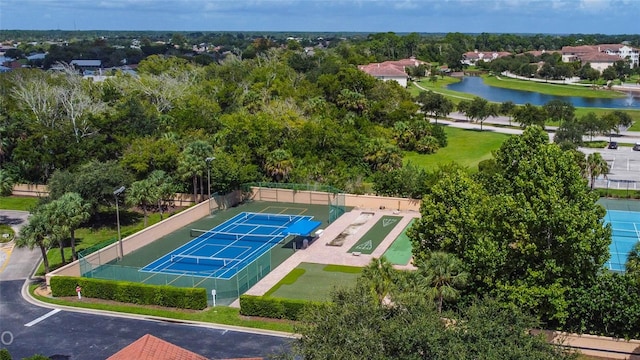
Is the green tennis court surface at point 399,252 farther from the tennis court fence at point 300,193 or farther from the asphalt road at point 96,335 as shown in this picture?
the asphalt road at point 96,335

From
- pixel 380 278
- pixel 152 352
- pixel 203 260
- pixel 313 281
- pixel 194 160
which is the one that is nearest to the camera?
pixel 152 352

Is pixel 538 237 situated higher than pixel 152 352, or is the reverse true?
pixel 538 237

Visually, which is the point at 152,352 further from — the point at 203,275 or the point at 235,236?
the point at 235,236

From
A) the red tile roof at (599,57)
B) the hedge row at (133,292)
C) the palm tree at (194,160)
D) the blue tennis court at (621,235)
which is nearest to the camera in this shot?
the hedge row at (133,292)

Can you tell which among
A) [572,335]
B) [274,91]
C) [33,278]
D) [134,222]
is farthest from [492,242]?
[274,91]

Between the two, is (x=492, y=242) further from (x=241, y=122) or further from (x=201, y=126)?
(x=201, y=126)

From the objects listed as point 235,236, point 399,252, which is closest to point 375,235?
point 399,252

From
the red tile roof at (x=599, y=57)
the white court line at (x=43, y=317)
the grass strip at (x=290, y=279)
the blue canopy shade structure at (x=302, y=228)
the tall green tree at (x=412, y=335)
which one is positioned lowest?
the white court line at (x=43, y=317)

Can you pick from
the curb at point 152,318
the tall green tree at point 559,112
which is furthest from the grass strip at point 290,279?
the tall green tree at point 559,112
